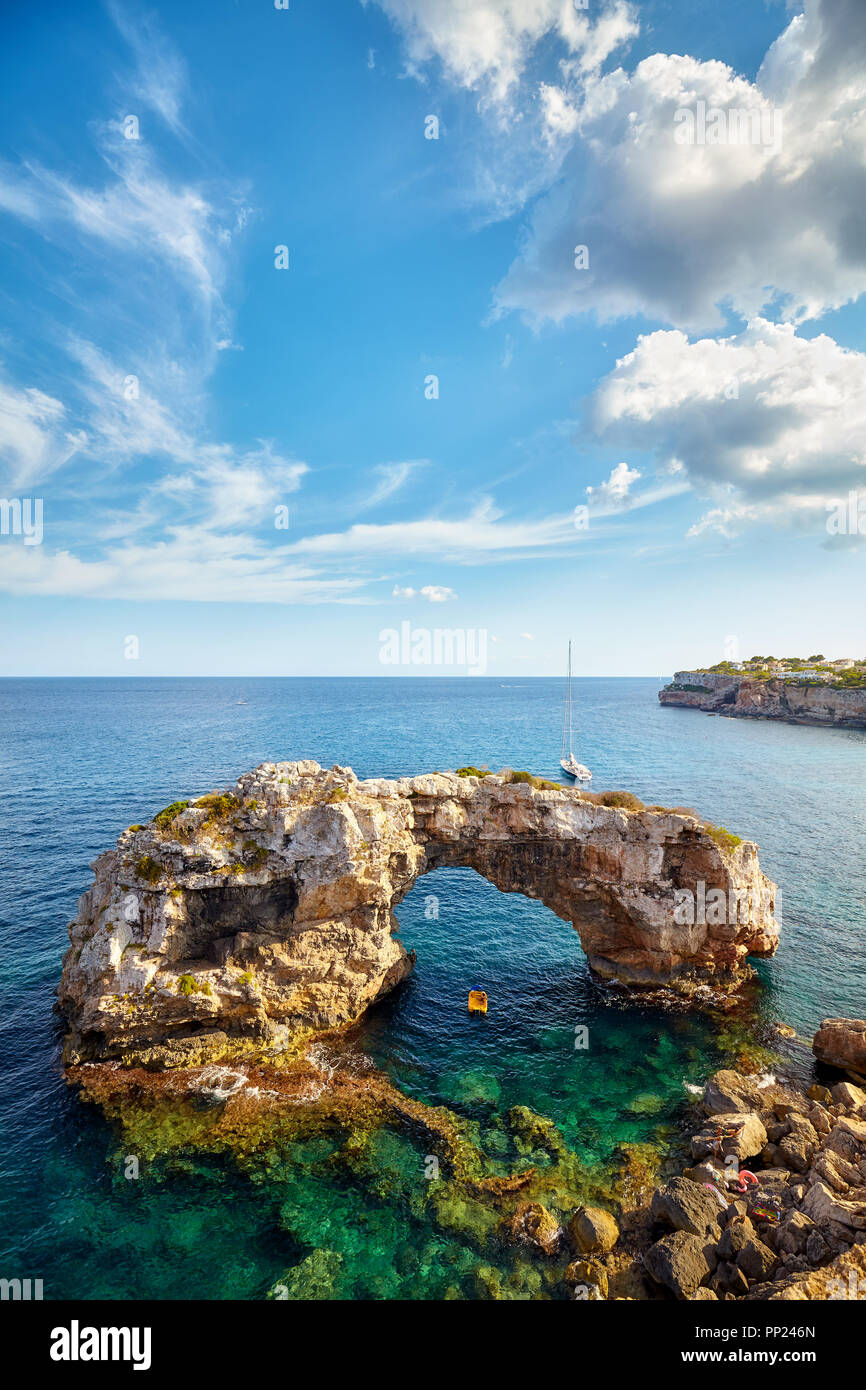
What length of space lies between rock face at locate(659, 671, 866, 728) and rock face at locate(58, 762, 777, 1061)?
122595mm

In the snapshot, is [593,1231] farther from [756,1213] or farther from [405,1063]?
[405,1063]

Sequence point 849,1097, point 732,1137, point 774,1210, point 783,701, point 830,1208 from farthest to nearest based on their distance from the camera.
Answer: point 783,701
point 849,1097
point 732,1137
point 774,1210
point 830,1208

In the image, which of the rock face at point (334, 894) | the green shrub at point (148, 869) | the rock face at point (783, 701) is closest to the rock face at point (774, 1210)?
the rock face at point (334, 894)

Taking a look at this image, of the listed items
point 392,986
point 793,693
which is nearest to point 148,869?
point 392,986

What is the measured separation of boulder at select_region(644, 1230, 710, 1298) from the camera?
1747 cm

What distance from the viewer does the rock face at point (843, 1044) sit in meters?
27.9

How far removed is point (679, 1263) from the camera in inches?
704

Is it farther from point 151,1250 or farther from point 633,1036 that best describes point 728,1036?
point 151,1250

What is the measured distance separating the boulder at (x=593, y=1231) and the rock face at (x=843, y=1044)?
50.4 feet

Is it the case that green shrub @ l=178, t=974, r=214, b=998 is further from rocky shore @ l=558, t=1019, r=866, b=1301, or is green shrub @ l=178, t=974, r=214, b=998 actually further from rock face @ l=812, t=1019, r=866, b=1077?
rock face @ l=812, t=1019, r=866, b=1077

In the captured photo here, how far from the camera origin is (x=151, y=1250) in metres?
20.0

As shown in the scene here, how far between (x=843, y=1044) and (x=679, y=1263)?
16172 millimetres

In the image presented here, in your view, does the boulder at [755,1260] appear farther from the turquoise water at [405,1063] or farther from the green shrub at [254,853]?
the green shrub at [254,853]
